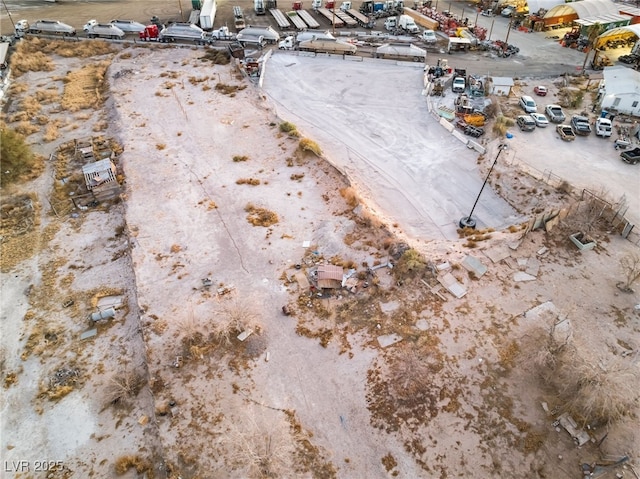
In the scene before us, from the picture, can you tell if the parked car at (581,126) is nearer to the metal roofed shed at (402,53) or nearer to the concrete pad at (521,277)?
the metal roofed shed at (402,53)

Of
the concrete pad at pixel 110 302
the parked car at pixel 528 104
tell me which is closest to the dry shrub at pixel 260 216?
the concrete pad at pixel 110 302

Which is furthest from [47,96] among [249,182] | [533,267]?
[533,267]

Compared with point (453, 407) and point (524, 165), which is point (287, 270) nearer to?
point (453, 407)

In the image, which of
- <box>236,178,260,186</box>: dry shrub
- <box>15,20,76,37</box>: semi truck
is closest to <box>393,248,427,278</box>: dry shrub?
<box>236,178,260,186</box>: dry shrub

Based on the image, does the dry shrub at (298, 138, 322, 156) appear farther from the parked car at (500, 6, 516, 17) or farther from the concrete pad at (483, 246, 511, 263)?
the parked car at (500, 6, 516, 17)

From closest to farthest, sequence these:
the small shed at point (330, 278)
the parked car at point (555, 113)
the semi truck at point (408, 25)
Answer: the small shed at point (330, 278) < the parked car at point (555, 113) < the semi truck at point (408, 25)

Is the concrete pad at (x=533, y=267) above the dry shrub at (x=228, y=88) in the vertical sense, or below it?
below

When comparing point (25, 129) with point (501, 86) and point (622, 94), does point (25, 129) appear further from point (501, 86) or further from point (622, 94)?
point (622, 94)

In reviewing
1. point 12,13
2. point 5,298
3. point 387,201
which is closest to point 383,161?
point 387,201
